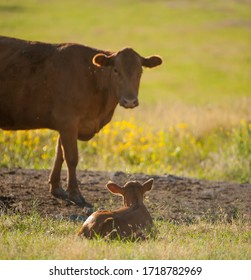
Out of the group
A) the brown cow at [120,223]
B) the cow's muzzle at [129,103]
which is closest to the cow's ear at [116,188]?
the brown cow at [120,223]

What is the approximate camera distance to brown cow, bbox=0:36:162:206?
38.4ft

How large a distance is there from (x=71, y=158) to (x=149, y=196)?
120cm

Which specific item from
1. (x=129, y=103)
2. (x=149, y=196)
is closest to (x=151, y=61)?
(x=129, y=103)

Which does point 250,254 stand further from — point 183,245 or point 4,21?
point 4,21

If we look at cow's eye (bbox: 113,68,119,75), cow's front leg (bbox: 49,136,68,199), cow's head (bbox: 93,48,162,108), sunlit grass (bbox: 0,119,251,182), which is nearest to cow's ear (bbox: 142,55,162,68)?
cow's head (bbox: 93,48,162,108)

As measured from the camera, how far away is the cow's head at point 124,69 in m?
11.4

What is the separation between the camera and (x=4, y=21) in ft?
201

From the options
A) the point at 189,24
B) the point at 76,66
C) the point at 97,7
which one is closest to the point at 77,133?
the point at 76,66

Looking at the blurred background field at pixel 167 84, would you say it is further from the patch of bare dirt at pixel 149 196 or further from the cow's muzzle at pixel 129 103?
the cow's muzzle at pixel 129 103

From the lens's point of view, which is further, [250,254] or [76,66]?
[76,66]

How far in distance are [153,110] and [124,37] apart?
3978 centimetres

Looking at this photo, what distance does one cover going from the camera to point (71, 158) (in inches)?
467

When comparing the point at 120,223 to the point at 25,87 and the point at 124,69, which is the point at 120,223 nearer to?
the point at 124,69

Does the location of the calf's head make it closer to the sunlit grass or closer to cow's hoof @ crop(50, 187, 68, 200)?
cow's hoof @ crop(50, 187, 68, 200)
